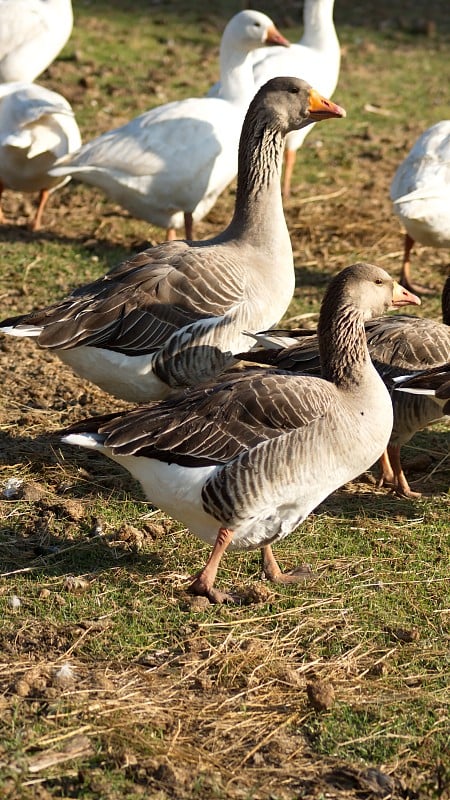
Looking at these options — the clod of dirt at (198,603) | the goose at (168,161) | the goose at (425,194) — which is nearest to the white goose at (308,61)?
the goose at (168,161)

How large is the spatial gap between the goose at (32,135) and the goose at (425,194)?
100 inches

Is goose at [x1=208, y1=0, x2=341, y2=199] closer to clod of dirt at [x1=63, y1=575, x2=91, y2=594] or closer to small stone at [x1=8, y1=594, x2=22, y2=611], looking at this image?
clod of dirt at [x1=63, y1=575, x2=91, y2=594]

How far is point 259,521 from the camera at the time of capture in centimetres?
445

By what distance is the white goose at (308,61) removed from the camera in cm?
969

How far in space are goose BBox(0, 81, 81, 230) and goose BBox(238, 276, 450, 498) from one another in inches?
144

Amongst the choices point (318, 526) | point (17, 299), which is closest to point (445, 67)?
point (17, 299)

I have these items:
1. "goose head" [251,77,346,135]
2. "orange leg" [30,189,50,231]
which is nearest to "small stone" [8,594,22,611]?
"goose head" [251,77,346,135]

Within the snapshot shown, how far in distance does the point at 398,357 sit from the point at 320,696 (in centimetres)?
212

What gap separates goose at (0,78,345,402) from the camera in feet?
18.1

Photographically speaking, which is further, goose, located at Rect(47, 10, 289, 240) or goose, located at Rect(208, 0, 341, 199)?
goose, located at Rect(208, 0, 341, 199)

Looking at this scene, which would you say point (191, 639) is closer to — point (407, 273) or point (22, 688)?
point (22, 688)

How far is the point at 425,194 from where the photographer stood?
24.8ft

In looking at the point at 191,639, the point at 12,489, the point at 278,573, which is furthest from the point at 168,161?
the point at 191,639

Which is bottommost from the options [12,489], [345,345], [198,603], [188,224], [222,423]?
[12,489]
